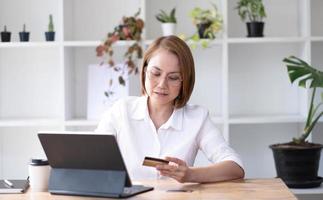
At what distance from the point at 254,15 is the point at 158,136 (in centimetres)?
157

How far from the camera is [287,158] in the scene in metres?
3.88

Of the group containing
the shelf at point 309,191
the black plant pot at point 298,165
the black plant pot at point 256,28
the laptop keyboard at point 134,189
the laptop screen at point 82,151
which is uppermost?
the black plant pot at point 256,28

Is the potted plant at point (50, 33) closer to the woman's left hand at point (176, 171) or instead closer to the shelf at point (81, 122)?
the shelf at point (81, 122)

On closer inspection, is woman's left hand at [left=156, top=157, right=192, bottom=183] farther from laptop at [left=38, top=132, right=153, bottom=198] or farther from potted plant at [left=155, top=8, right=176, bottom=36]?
potted plant at [left=155, top=8, right=176, bottom=36]

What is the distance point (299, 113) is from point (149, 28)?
1184mm

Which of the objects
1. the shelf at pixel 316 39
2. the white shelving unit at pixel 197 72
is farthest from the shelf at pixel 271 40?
the white shelving unit at pixel 197 72

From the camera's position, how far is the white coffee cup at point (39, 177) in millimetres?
2463

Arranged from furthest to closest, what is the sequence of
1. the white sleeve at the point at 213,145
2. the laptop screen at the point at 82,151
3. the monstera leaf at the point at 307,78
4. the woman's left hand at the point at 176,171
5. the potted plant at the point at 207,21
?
the potted plant at the point at 207,21 < the monstera leaf at the point at 307,78 < the white sleeve at the point at 213,145 < the woman's left hand at the point at 176,171 < the laptop screen at the point at 82,151

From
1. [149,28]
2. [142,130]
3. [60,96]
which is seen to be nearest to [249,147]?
[149,28]

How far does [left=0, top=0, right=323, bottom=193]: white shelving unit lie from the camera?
4.34 metres

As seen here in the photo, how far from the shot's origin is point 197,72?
439 cm

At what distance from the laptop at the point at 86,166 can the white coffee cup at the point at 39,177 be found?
87 mm

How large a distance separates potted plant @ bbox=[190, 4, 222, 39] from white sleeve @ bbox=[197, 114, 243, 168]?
119 centimetres

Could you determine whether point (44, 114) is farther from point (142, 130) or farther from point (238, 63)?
point (142, 130)
